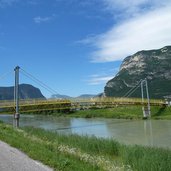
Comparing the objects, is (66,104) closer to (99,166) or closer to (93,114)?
(93,114)

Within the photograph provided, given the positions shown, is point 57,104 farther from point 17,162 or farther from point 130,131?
point 17,162

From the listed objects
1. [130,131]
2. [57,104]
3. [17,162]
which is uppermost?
[57,104]

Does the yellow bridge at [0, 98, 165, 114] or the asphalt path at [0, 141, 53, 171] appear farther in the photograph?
the yellow bridge at [0, 98, 165, 114]

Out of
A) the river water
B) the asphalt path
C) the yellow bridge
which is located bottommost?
the river water

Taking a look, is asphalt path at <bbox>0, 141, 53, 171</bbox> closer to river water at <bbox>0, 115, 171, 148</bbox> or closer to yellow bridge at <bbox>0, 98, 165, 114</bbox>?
river water at <bbox>0, 115, 171, 148</bbox>

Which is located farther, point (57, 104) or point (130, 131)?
point (57, 104)

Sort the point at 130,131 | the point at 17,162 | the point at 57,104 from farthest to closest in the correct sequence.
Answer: the point at 57,104, the point at 130,131, the point at 17,162

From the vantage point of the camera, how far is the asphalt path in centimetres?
1191

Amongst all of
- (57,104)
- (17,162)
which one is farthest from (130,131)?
(17,162)

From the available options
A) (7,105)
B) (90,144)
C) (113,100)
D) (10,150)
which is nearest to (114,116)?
(113,100)

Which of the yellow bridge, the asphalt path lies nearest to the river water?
the yellow bridge

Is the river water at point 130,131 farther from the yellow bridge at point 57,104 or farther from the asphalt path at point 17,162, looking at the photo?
the asphalt path at point 17,162

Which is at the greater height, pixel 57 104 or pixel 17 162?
pixel 57 104

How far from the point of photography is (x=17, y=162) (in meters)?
13.0
